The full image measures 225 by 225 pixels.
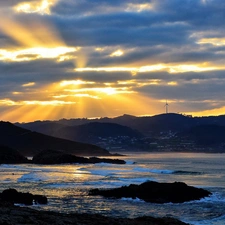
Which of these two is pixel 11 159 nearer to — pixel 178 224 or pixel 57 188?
pixel 57 188

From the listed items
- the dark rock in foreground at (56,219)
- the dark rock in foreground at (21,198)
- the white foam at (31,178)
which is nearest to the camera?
the dark rock in foreground at (56,219)

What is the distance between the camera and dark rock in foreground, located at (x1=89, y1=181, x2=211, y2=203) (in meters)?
42.9

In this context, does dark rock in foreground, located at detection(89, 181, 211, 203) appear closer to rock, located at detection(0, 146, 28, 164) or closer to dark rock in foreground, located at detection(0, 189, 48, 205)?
dark rock in foreground, located at detection(0, 189, 48, 205)

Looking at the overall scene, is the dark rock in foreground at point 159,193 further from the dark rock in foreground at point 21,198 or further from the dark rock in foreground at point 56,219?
the dark rock in foreground at point 56,219

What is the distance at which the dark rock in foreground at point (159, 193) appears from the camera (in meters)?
42.9

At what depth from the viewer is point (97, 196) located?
146 feet

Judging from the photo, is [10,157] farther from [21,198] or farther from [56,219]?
[56,219]

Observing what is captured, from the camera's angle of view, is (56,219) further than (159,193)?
No

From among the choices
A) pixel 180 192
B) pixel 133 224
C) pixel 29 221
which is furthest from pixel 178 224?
pixel 180 192

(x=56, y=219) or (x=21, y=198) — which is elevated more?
(x=56, y=219)

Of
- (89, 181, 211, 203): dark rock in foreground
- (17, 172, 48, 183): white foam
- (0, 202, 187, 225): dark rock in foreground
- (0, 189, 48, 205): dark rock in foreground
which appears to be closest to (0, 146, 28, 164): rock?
(17, 172, 48, 183): white foam

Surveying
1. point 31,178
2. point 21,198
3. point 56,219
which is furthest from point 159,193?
point 31,178

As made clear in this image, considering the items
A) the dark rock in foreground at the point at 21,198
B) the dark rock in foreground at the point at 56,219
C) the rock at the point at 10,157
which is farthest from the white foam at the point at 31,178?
the rock at the point at 10,157

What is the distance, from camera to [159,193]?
44.2 meters
